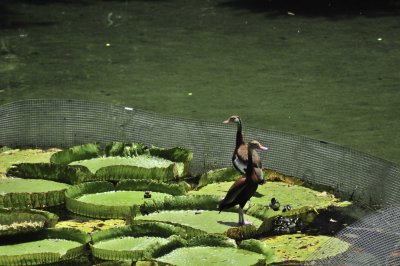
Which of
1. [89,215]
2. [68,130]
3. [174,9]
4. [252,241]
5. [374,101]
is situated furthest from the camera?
[174,9]

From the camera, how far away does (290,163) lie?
253 inches

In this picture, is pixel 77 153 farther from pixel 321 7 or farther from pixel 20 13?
pixel 321 7

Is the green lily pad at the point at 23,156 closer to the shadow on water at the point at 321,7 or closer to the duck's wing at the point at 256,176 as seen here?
the duck's wing at the point at 256,176

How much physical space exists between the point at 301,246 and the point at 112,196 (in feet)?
3.80

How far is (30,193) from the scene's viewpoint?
580 cm

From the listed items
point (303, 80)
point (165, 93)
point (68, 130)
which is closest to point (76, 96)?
point (165, 93)

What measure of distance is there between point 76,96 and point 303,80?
5.90 feet

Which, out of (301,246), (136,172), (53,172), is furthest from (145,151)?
(301,246)

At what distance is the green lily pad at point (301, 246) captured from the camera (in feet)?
16.3

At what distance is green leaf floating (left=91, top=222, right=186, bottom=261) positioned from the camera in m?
5.05

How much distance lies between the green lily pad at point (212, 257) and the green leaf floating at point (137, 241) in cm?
5

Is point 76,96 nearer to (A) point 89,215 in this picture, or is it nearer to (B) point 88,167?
(B) point 88,167

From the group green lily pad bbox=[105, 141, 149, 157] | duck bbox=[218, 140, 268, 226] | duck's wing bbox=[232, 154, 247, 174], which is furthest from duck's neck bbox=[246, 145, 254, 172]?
green lily pad bbox=[105, 141, 149, 157]

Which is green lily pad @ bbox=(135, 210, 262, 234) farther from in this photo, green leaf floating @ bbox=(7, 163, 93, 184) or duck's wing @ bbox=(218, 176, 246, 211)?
green leaf floating @ bbox=(7, 163, 93, 184)
